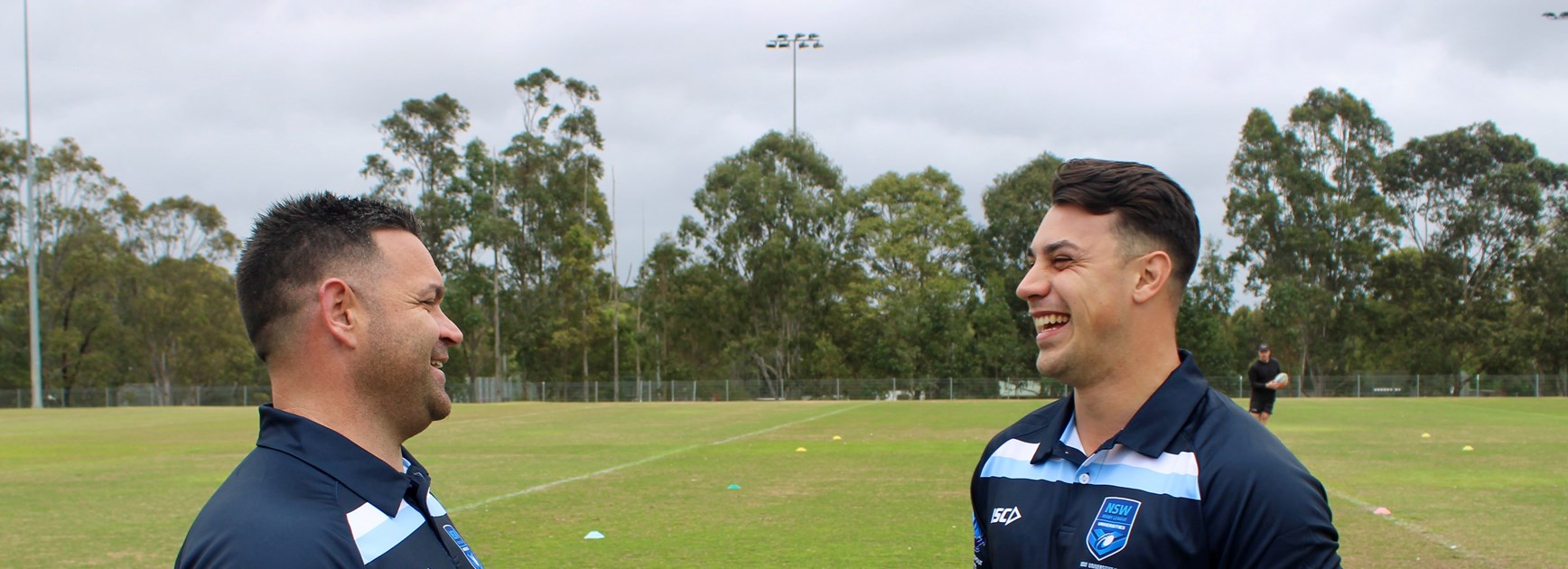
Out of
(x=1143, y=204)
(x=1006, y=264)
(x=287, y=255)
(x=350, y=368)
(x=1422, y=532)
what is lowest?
(x=1422, y=532)

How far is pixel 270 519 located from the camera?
206 cm

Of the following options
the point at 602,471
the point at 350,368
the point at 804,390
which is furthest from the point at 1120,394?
the point at 804,390

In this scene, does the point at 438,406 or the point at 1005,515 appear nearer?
the point at 438,406

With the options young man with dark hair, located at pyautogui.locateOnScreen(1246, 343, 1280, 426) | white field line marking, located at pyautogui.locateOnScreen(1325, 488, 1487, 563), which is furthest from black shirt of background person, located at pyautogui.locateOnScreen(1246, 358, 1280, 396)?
white field line marking, located at pyautogui.locateOnScreen(1325, 488, 1487, 563)

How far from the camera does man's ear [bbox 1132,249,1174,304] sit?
2834mm

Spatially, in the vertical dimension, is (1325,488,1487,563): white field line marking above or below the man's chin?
below

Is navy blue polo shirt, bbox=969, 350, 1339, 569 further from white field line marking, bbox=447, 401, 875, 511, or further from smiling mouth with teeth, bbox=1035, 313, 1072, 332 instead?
white field line marking, bbox=447, 401, 875, 511

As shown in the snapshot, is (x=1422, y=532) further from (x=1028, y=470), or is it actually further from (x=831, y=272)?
(x=831, y=272)

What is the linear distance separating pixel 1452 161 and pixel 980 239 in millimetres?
26316

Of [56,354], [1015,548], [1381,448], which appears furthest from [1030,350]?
[1015,548]

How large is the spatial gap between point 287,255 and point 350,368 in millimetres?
268

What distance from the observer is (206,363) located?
240 ft

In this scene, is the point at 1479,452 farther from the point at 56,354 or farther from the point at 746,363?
the point at 56,354

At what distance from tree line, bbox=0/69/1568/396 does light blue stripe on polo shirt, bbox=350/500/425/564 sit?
5981cm
